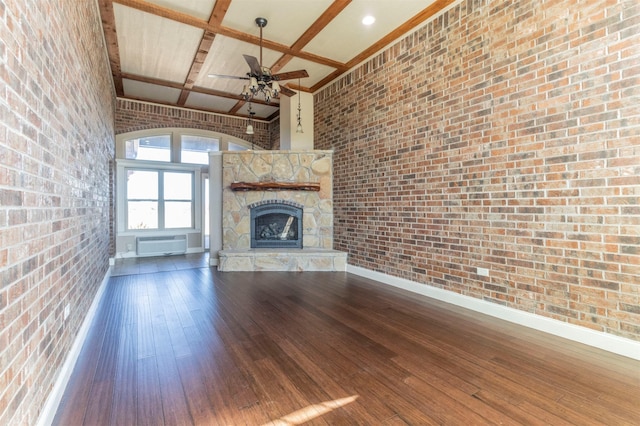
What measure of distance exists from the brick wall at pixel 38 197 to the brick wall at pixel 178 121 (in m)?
4.78

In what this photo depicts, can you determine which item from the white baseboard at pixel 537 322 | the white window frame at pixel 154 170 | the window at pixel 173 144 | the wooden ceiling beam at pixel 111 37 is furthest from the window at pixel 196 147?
the white baseboard at pixel 537 322

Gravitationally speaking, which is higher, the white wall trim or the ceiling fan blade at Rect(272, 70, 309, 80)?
the ceiling fan blade at Rect(272, 70, 309, 80)

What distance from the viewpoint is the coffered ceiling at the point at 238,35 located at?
3588 millimetres

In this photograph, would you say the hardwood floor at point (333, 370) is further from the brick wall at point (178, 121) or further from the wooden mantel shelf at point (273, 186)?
the brick wall at point (178, 121)

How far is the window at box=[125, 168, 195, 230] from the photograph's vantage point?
22.5 ft

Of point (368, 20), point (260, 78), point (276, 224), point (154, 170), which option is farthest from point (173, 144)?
point (368, 20)

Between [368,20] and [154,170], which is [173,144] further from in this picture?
[368,20]

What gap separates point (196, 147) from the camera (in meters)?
7.61

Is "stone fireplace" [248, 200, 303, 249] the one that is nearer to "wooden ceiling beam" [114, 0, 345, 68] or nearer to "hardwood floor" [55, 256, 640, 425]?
"hardwood floor" [55, 256, 640, 425]

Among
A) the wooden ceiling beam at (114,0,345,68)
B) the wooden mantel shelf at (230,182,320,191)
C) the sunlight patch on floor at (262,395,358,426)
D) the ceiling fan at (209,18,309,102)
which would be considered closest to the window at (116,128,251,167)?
the wooden mantel shelf at (230,182,320,191)

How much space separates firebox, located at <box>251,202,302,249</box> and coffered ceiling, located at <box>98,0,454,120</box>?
2464 millimetres

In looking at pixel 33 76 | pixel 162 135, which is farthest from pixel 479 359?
pixel 162 135

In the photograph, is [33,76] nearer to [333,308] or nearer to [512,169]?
[333,308]

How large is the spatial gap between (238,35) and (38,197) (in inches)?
142
